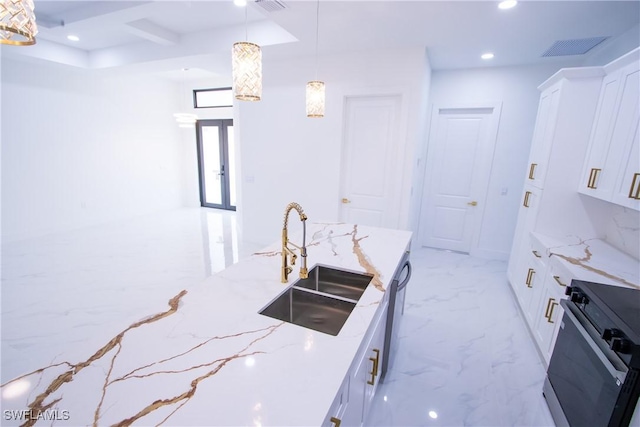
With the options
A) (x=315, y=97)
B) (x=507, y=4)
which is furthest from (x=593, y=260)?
(x=315, y=97)

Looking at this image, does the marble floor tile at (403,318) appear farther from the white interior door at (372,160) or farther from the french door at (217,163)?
the french door at (217,163)

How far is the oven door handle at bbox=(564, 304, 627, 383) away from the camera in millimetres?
1234

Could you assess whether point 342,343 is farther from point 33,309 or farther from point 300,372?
point 33,309

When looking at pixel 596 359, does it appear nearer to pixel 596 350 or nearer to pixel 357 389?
pixel 596 350

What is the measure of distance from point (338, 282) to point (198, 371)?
1.02m

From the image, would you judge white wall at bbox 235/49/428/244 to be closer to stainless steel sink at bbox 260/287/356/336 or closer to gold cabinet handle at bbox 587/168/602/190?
gold cabinet handle at bbox 587/168/602/190

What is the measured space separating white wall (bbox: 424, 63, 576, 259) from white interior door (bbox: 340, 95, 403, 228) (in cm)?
120

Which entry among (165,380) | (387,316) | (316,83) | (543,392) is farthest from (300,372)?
(316,83)

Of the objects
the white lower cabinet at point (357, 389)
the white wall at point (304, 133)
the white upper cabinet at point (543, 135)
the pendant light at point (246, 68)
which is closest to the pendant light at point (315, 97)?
the pendant light at point (246, 68)

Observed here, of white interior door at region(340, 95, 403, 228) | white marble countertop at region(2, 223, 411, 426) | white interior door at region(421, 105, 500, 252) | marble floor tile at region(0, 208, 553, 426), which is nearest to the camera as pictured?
white marble countertop at region(2, 223, 411, 426)

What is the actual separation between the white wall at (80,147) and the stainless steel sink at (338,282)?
5519mm

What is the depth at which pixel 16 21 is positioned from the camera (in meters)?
0.90

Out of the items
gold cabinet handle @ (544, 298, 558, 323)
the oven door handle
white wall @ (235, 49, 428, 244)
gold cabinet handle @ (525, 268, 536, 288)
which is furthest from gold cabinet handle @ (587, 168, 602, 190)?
white wall @ (235, 49, 428, 244)

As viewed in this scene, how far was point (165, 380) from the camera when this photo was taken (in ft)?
2.86
